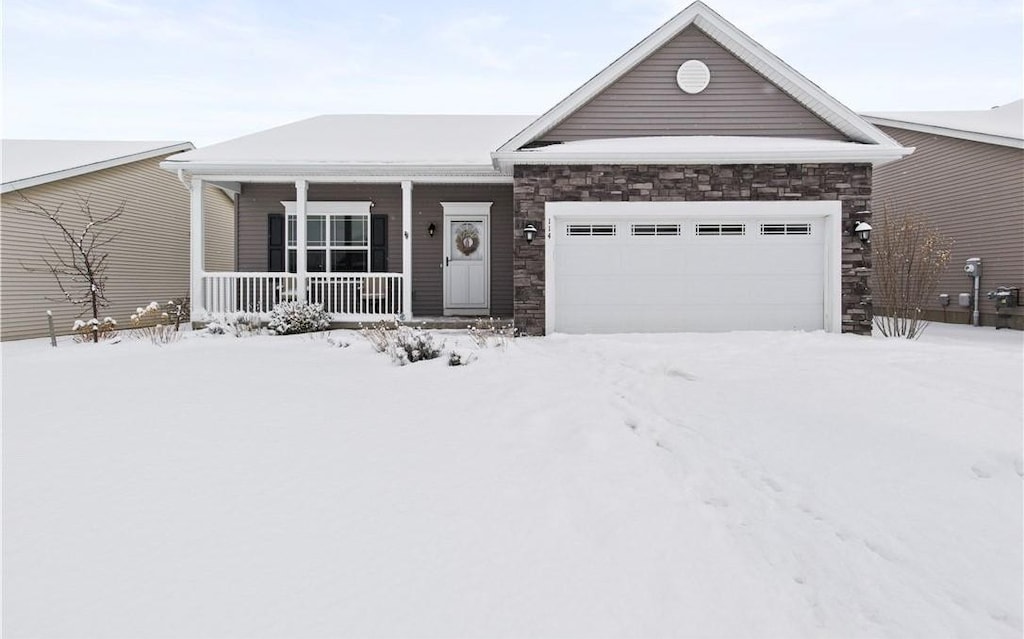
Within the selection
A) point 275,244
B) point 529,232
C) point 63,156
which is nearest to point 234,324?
point 275,244

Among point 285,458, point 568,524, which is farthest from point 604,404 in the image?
point 285,458

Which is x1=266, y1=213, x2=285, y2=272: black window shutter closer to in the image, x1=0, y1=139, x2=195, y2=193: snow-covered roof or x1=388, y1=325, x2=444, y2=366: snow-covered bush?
x1=0, y1=139, x2=195, y2=193: snow-covered roof

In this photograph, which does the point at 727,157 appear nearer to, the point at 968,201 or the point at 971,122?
the point at 968,201

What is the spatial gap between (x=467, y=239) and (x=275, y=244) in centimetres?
417

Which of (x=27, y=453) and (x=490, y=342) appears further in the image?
(x=490, y=342)

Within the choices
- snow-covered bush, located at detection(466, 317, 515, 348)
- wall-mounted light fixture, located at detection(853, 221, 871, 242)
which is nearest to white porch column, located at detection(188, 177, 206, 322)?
snow-covered bush, located at detection(466, 317, 515, 348)

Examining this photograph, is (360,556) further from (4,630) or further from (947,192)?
(947,192)

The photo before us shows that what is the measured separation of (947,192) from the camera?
13.2 metres

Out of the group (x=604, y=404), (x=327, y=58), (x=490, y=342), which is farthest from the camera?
(x=327, y=58)

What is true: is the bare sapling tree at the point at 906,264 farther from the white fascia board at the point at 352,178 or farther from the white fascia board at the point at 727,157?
the white fascia board at the point at 352,178

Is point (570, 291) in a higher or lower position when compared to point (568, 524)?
higher

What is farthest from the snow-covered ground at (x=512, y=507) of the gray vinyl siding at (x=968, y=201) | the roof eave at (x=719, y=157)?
the gray vinyl siding at (x=968, y=201)

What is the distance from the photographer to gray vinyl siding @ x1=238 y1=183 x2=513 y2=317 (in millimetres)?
12000

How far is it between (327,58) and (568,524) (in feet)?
73.7
